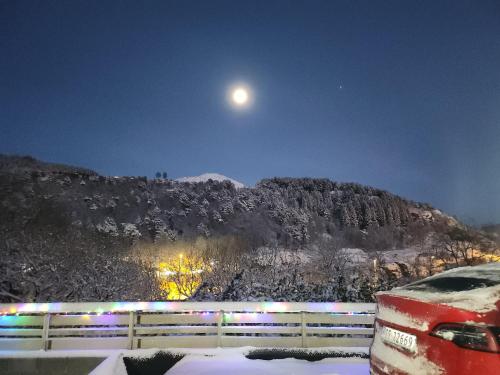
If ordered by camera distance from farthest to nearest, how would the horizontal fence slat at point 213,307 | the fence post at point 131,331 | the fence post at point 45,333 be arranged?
the horizontal fence slat at point 213,307 → the fence post at point 131,331 → the fence post at point 45,333

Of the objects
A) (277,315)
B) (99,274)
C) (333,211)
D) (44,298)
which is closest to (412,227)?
(333,211)

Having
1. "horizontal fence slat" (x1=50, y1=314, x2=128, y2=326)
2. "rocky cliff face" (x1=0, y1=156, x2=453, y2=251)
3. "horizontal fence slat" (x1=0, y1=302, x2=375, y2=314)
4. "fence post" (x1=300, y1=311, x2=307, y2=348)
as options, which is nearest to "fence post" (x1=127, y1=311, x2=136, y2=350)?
"horizontal fence slat" (x1=50, y1=314, x2=128, y2=326)

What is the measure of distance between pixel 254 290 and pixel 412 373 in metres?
11.9

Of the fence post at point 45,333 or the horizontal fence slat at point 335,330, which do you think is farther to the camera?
the horizontal fence slat at point 335,330

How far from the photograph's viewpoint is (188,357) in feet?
25.4

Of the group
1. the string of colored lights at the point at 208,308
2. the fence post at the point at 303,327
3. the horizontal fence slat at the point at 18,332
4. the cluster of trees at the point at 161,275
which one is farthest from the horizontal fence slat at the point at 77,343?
the cluster of trees at the point at 161,275

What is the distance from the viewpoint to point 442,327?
3135mm

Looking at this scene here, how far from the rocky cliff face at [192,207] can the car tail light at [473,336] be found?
46.1 metres

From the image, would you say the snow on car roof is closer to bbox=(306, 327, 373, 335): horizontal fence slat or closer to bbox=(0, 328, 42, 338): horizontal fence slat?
bbox=(306, 327, 373, 335): horizontal fence slat

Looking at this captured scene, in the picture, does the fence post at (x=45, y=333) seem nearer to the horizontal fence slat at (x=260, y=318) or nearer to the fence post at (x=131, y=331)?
the fence post at (x=131, y=331)

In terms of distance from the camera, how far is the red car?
2906 millimetres

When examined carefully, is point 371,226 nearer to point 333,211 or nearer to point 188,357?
point 333,211

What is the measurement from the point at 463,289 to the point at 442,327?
1.55 ft

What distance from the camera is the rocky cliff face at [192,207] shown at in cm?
5778
